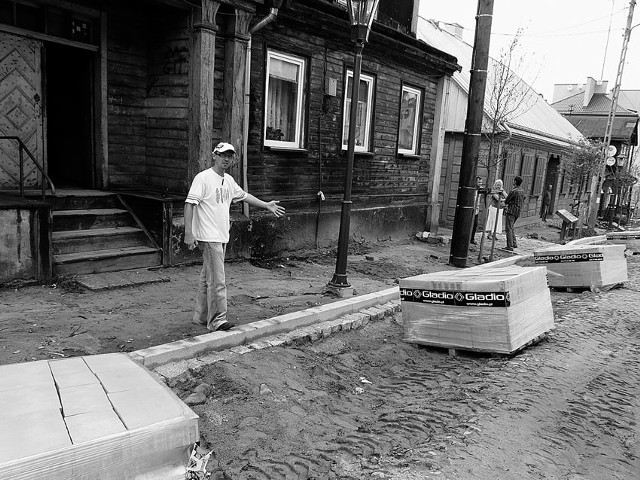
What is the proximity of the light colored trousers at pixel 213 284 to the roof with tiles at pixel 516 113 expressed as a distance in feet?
46.3

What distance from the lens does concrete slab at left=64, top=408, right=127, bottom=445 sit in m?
2.03

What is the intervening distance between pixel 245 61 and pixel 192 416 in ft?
24.3

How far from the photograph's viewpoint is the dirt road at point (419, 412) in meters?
3.59

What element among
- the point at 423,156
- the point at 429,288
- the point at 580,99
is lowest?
the point at 429,288

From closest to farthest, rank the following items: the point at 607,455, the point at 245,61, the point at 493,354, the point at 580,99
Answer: the point at 607,455 → the point at 493,354 → the point at 245,61 → the point at 580,99

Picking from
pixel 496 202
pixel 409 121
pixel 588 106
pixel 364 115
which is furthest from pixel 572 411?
pixel 588 106

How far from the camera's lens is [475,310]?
18.4ft

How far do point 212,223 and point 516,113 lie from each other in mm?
19508

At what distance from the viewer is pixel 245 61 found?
8.69m

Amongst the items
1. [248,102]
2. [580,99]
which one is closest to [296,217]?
[248,102]

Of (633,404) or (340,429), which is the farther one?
(633,404)

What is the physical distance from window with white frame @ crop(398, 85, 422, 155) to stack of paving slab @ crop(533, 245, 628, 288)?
5.33 meters

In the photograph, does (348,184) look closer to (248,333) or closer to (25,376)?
(248,333)

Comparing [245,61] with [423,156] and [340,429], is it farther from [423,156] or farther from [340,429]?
[423,156]
